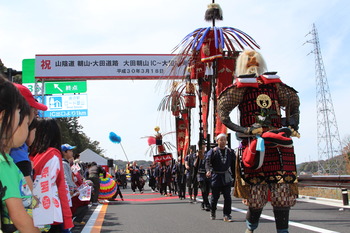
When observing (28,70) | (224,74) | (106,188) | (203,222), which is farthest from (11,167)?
(28,70)

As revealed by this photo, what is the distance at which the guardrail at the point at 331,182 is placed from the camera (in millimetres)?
9604

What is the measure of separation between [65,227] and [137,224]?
4606 mm

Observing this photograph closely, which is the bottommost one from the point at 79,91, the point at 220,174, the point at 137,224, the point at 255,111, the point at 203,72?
the point at 137,224

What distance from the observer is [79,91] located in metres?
23.9

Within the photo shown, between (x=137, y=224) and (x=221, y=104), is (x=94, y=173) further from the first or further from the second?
(x=221, y=104)

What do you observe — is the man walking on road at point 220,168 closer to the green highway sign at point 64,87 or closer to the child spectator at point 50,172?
the child spectator at point 50,172

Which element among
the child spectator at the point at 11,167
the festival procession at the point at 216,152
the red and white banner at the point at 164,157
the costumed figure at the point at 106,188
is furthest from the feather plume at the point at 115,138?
the child spectator at the point at 11,167

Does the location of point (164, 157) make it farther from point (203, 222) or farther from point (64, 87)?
point (203, 222)

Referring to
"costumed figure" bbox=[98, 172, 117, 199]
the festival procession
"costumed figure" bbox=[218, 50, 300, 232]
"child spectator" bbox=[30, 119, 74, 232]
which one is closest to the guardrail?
the festival procession

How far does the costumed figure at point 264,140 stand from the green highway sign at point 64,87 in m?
20.0

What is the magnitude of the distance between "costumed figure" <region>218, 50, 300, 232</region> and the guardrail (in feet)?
18.7

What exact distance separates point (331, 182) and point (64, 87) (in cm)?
1595

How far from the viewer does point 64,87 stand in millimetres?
23797

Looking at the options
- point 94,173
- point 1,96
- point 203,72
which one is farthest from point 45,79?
point 1,96
